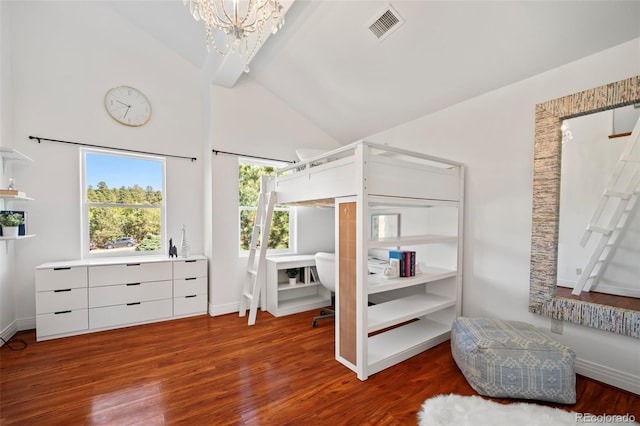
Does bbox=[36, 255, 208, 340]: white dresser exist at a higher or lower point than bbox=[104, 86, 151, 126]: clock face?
lower

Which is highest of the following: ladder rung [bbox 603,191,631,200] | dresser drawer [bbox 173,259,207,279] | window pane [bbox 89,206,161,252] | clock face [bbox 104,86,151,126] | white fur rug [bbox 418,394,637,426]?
clock face [bbox 104,86,151,126]

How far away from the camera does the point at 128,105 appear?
329 centimetres

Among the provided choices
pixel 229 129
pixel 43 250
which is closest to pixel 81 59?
pixel 229 129

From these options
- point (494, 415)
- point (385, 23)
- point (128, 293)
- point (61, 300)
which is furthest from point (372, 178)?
point (61, 300)

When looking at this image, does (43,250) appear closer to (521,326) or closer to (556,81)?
(521,326)

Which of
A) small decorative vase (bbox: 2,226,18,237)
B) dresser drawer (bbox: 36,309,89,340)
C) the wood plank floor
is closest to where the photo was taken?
the wood plank floor

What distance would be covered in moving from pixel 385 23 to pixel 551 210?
6.76 ft

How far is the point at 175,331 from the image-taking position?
2.90m

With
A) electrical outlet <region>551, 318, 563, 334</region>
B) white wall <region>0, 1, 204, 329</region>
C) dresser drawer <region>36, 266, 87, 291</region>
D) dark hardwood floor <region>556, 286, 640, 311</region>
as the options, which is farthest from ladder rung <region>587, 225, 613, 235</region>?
dresser drawer <region>36, 266, 87, 291</region>

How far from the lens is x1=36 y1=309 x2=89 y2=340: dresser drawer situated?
8.58 ft

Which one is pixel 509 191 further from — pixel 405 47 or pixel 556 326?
pixel 405 47

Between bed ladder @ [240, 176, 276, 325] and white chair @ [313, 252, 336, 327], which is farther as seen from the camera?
bed ladder @ [240, 176, 276, 325]

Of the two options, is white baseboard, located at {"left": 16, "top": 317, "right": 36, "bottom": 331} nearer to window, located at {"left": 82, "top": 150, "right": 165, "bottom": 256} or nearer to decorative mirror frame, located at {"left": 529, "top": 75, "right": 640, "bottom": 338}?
window, located at {"left": 82, "top": 150, "right": 165, "bottom": 256}

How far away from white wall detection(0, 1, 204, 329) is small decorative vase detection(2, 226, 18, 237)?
589 millimetres
